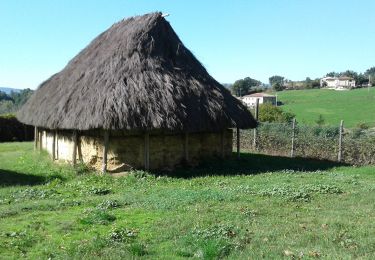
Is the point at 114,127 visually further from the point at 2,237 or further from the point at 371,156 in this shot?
the point at 371,156

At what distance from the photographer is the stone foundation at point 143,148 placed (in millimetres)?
15070

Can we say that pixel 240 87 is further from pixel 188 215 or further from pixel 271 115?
pixel 188 215

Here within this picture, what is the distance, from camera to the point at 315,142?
68.6ft

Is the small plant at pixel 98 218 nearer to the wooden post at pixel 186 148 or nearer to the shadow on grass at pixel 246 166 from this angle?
the shadow on grass at pixel 246 166

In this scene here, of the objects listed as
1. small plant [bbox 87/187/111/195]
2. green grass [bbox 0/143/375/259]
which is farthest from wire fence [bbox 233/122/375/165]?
small plant [bbox 87/187/111/195]

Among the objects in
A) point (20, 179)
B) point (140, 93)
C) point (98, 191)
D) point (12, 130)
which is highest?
point (140, 93)

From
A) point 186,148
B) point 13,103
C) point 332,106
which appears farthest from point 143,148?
point 13,103

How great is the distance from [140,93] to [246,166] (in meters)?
4.49

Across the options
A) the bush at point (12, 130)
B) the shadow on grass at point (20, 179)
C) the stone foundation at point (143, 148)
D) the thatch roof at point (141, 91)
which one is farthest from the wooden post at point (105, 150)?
the bush at point (12, 130)

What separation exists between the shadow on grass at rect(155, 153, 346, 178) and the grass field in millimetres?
24395

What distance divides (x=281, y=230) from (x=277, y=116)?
2478cm

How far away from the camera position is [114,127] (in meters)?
14.1

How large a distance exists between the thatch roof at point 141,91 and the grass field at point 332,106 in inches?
1054

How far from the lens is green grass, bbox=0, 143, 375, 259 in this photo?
654cm
